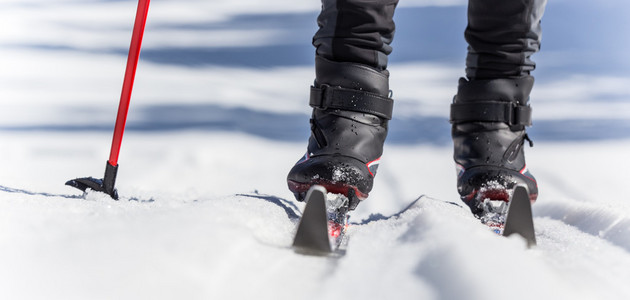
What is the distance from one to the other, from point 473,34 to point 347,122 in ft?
2.16

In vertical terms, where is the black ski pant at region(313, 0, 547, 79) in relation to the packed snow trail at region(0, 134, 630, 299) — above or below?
above

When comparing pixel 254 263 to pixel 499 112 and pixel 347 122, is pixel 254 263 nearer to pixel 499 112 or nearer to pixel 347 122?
pixel 347 122

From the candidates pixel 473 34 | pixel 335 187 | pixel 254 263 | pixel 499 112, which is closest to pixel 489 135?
pixel 499 112

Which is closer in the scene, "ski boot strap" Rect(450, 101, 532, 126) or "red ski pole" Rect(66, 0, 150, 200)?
"red ski pole" Rect(66, 0, 150, 200)

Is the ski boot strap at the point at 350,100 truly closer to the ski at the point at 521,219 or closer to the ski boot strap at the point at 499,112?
the ski boot strap at the point at 499,112

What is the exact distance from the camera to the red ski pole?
1658 mm

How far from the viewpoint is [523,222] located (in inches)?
42.6

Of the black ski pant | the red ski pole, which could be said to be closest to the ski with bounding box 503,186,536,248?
the black ski pant

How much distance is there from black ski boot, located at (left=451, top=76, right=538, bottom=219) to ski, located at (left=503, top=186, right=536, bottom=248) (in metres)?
0.53

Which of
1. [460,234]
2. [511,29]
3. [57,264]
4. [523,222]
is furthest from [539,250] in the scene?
[511,29]

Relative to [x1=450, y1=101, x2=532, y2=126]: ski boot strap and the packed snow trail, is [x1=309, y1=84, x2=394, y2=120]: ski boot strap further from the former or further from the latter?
the packed snow trail

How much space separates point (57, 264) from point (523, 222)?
0.89m

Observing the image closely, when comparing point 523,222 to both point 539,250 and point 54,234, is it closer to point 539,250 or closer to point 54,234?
point 539,250

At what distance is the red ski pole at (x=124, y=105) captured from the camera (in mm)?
1658
